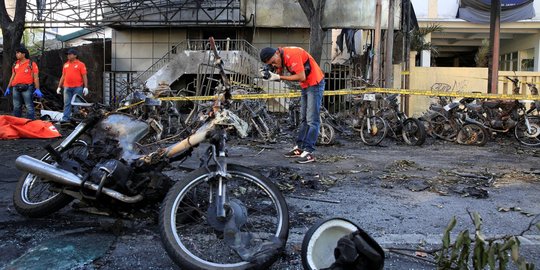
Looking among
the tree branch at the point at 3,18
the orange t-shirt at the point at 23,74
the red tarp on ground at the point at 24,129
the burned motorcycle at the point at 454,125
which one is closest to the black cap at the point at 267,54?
the red tarp on ground at the point at 24,129

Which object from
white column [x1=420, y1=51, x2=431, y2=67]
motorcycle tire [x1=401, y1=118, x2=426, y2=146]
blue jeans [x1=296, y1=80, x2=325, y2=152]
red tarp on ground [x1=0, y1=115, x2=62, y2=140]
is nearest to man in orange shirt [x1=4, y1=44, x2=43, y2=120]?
red tarp on ground [x1=0, y1=115, x2=62, y2=140]

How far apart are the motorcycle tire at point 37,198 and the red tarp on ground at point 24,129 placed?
5.30m

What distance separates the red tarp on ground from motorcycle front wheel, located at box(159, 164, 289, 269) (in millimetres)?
7001

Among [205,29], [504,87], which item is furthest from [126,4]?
[504,87]

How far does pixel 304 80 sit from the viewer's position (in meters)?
7.53

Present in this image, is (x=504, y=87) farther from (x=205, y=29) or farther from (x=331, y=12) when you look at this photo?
(x=205, y=29)

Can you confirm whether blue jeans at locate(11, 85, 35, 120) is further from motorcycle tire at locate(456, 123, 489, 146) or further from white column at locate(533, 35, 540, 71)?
white column at locate(533, 35, 540, 71)

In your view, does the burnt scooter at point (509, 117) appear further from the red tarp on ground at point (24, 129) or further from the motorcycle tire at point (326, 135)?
the red tarp on ground at point (24, 129)

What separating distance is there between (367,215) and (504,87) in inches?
489

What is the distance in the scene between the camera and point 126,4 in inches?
747

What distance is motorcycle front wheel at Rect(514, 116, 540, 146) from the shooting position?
10.2 m

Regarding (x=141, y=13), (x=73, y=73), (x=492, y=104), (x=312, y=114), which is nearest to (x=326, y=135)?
(x=312, y=114)

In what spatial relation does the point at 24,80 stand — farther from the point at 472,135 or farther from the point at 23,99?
the point at 472,135

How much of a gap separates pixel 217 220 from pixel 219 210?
8cm
